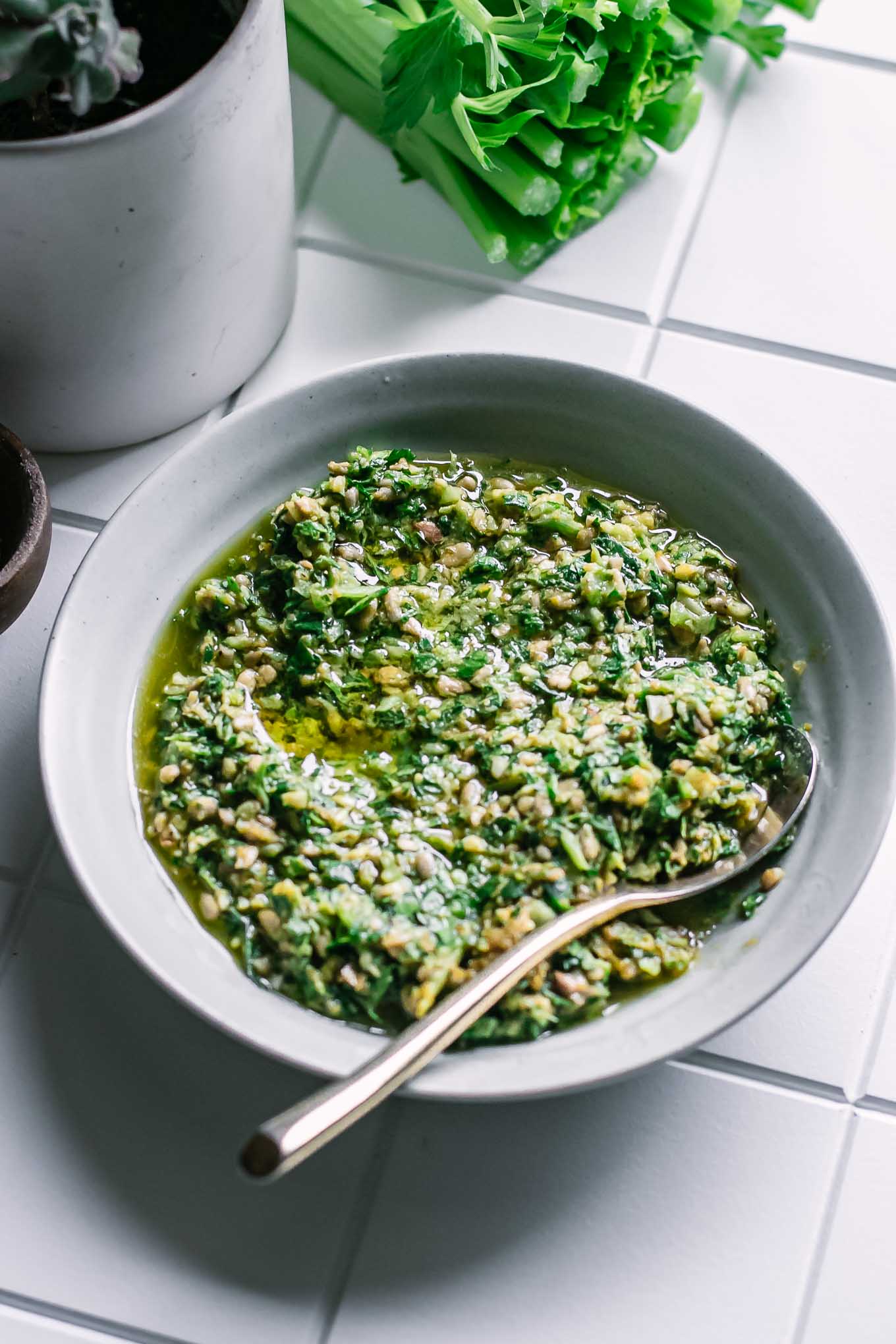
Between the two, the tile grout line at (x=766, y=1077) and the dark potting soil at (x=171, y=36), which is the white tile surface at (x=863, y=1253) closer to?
the tile grout line at (x=766, y=1077)

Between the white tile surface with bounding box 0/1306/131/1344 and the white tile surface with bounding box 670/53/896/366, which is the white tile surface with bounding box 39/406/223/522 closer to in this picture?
the white tile surface with bounding box 670/53/896/366

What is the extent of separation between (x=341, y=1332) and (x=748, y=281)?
1389mm

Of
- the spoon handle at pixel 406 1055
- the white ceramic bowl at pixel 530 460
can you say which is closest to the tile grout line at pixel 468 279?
the white ceramic bowl at pixel 530 460

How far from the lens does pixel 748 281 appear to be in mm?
1916

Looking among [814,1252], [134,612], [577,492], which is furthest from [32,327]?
[814,1252]

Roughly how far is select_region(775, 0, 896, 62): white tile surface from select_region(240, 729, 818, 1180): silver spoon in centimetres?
118

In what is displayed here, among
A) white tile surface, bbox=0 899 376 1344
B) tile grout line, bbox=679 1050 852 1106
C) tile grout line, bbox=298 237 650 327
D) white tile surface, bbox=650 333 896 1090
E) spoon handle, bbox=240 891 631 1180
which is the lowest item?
white tile surface, bbox=0 899 376 1344

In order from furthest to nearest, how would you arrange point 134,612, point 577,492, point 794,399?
1. point 794,399
2. point 577,492
3. point 134,612

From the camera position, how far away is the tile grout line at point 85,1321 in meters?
1.38

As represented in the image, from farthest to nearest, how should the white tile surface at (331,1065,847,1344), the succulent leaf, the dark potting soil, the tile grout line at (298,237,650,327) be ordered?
the tile grout line at (298,237,650,327), the dark potting soil, the white tile surface at (331,1065,847,1344), the succulent leaf

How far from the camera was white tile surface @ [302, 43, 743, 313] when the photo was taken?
6.25 feet

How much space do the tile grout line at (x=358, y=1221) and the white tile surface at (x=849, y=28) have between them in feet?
5.35

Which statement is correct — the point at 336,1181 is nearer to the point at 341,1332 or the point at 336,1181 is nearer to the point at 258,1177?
the point at 341,1332

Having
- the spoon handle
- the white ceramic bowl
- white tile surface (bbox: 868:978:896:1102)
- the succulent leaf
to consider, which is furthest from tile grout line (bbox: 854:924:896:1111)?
the succulent leaf
